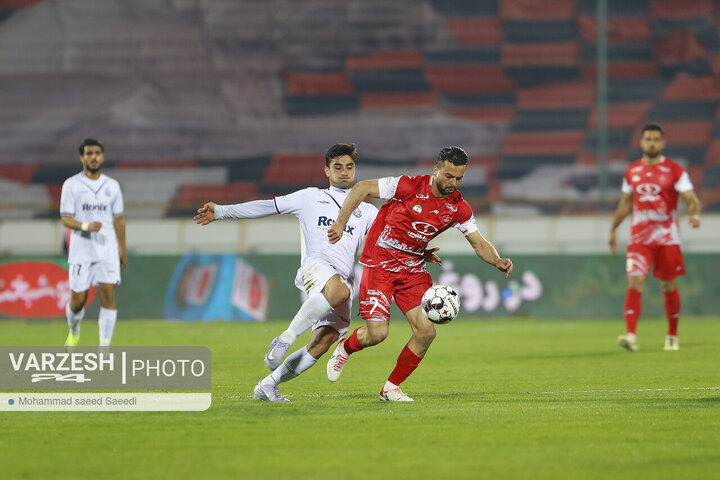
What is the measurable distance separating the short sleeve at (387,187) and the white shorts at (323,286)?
2.23 ft

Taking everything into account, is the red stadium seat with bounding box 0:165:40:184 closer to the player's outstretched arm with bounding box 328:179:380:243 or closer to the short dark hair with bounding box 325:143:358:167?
the short dark hair with bounding box 325:143:358:167

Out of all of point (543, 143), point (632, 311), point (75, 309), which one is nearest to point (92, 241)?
point (75, 309)

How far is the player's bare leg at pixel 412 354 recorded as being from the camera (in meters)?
7.92

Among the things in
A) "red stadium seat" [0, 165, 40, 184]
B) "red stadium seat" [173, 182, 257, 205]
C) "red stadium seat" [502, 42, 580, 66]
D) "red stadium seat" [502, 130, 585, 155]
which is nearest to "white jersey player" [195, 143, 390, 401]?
"red stadium seat" [173, 182, 257, 205]

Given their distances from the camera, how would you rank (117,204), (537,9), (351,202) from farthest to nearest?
(537,9), (117,204), (351,202)

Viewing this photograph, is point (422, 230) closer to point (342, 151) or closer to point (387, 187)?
point (387, 187)

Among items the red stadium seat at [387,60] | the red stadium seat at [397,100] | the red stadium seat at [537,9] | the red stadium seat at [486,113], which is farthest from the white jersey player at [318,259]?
the red stadium seat at [537,9]

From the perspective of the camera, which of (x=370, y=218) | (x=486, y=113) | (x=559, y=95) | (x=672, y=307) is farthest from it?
(x=559, y=95)

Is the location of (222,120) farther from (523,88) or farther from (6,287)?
(6,287)

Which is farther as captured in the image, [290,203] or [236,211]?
[290,203]

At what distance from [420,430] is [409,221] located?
6.62ft

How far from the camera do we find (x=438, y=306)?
790cm

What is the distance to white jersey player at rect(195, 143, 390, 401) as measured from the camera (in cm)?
781

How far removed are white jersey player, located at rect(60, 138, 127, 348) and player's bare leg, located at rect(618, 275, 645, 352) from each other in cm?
560
